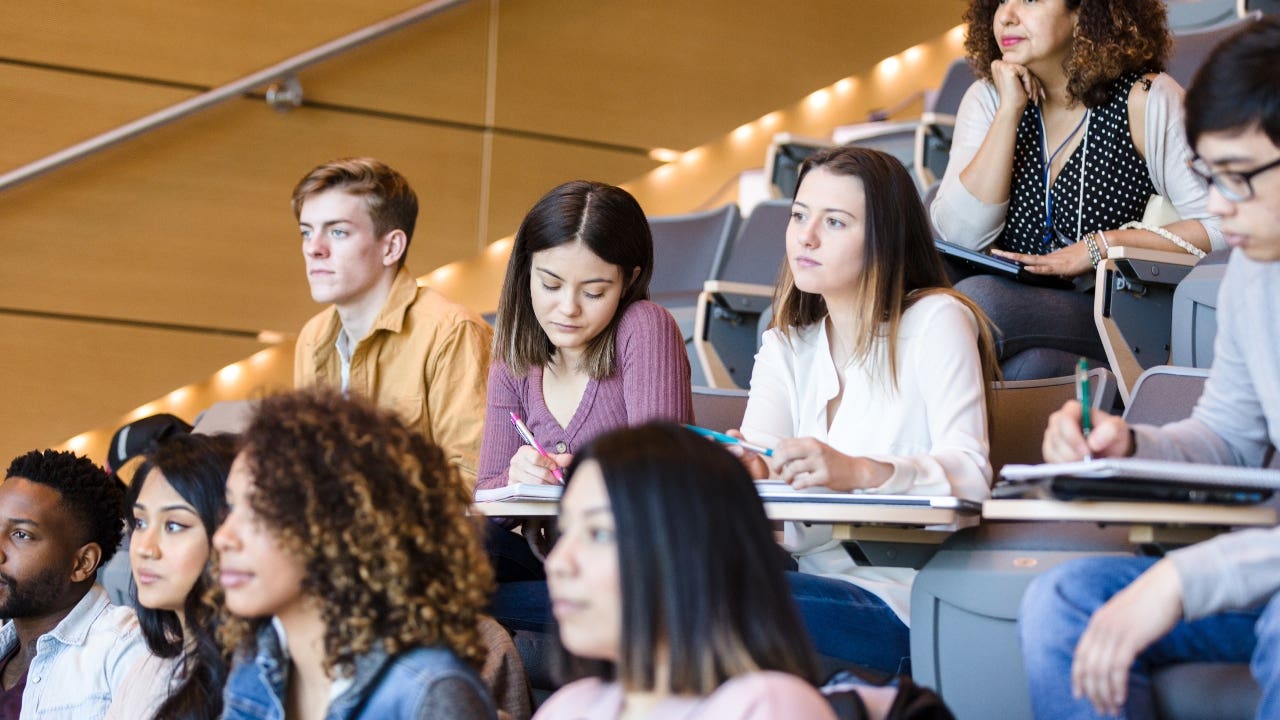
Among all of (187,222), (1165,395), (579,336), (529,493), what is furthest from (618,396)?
(187,222)

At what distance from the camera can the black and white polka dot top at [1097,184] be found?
8.96 ft

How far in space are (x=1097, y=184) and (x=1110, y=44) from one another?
0.86ft

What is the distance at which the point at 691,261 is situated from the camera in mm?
4102

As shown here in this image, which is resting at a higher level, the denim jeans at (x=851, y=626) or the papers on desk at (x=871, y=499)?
the papers on desk at (x=871, y=499)

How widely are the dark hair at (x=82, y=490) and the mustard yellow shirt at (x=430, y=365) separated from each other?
0.45 m

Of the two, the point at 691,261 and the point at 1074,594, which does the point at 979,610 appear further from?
the point at 691,261

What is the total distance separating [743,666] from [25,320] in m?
3.77

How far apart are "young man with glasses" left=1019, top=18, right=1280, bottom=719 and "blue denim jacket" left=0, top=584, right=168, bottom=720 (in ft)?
5.00

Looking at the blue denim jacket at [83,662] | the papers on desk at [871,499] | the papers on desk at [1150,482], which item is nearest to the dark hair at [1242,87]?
the papers on desk at [1150,482]

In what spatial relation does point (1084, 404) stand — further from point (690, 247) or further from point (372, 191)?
point (690, 247)

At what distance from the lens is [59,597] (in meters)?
2.57

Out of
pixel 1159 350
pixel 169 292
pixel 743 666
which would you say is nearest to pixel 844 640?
pixel 743 666

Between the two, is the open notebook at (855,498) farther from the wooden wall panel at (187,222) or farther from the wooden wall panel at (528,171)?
the wooden wall panel at (528,171)

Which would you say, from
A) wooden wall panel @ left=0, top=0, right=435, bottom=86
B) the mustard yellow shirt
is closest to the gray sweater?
A: the mustard yellow shirt
